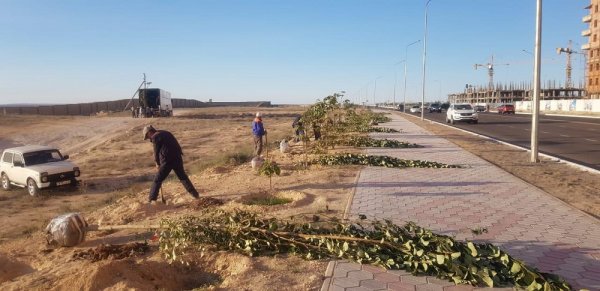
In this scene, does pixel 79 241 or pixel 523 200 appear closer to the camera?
pixel 79 241

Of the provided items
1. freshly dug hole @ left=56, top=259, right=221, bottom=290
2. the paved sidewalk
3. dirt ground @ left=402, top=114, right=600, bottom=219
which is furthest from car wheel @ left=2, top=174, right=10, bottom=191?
dirt ground @ left=402, top=114, right=600, bottom=219

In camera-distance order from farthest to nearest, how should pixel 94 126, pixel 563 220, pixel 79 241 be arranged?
1. pixel 94 126
2. pixel 563 220
3. pixel 79 241

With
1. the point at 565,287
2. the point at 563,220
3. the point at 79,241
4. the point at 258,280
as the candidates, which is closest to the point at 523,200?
the point at 563,220

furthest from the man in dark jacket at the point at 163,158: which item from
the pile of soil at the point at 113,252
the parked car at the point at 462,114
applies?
the parked car at the point at 462,114

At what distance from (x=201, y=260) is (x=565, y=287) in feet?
11.6

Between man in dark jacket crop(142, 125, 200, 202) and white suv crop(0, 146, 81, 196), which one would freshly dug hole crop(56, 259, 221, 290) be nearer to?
man in dark jacket crop(142, 125, 200, 202)

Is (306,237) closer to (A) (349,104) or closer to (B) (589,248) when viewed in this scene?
(B) (589,248)

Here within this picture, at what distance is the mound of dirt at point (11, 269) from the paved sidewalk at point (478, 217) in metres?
3.60

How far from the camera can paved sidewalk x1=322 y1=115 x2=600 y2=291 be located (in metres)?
4.45

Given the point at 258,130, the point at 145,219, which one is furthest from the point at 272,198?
the point at 258,130

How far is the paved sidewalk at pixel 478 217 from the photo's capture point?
4453mm

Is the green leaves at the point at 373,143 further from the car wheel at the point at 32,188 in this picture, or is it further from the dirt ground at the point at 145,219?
the car wheel at the point at 32,188

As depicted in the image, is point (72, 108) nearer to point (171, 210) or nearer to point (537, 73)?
point (171, 210)

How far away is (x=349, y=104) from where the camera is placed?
54.0 feet
